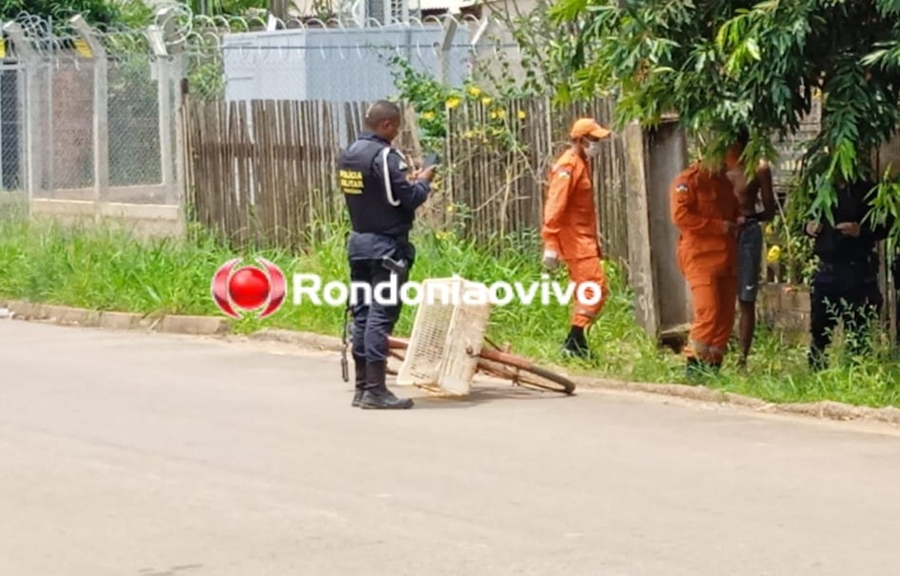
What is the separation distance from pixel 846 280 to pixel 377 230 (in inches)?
119

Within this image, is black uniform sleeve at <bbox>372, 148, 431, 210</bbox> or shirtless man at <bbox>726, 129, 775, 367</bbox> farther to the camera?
shirtless man at <bbox>726, 129, 775, 367</bbox>

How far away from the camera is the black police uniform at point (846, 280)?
11500 millimetres

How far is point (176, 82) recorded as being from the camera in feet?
61.7

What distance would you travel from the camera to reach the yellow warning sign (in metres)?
19.7

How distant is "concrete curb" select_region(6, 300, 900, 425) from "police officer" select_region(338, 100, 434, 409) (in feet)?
5.63

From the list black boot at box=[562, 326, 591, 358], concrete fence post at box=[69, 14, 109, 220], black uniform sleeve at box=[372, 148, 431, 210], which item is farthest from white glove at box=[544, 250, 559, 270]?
concrete fence post at box=[69, 14, 109, 220]

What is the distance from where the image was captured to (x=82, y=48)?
20.1 meters

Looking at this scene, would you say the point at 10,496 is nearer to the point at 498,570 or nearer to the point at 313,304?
the point at 498,570

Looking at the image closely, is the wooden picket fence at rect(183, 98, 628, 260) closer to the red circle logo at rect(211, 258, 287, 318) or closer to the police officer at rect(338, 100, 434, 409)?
the red circle logo at rect(211, 258, 287, 318)

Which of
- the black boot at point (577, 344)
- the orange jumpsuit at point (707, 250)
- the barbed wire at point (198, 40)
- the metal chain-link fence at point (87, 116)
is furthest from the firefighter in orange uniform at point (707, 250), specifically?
the metal chain-link fence at point (87, 116)

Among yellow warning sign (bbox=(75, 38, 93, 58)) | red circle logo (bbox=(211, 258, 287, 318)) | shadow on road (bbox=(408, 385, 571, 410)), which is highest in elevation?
yellow warning sign (bbox=(75, 38, 93, 58))

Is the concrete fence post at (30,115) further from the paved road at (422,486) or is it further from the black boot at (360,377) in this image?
the black boot at (360,377)

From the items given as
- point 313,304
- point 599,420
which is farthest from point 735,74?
point 313,304

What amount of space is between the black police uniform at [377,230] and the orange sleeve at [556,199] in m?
1.83
